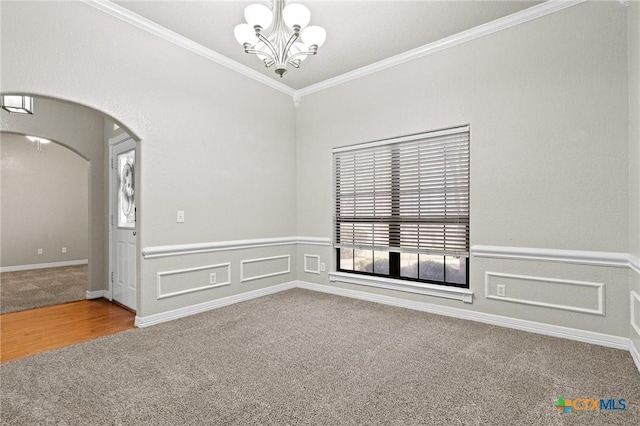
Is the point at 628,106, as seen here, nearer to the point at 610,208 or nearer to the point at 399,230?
the point at 610,208

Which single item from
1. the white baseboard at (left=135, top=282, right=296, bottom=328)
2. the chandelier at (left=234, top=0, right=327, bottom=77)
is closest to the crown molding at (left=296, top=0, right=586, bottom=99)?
the chandelier at (left=234, top=0, right=327, bottom=77)

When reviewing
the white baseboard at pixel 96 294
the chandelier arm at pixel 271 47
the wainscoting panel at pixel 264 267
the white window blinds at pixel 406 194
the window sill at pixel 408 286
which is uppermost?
the chandelier arm at pixel 271 47

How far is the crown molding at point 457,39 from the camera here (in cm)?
286

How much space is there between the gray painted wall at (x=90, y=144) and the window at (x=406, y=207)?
3432mm

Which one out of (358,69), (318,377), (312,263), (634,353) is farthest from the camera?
(312,263)

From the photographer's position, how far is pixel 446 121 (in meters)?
3.47

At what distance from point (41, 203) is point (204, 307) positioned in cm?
604

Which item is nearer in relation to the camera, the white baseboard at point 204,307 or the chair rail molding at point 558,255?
the chair rail molding at point 558,255

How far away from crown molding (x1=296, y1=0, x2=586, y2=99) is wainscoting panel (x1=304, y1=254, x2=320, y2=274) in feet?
8.20

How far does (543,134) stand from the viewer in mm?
2914

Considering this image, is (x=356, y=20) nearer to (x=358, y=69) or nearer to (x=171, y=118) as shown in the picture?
(x=358, y=69)

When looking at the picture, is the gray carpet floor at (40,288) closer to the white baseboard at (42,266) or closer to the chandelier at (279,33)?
the white baseboard at (42,266)

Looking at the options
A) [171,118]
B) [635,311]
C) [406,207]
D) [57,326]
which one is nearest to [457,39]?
[406,207]

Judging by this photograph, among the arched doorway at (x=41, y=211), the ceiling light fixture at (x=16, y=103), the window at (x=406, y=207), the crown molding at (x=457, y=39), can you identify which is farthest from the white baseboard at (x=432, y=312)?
the arched doorway at (x=41, y=211)
